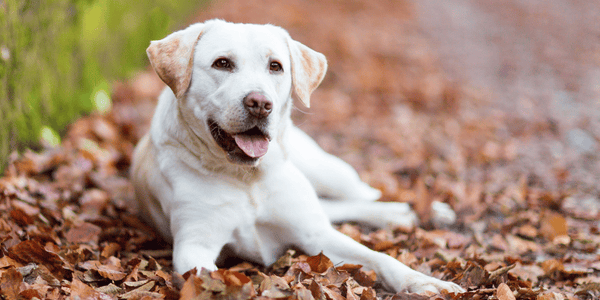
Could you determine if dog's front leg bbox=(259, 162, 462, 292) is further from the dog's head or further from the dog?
the dog's head

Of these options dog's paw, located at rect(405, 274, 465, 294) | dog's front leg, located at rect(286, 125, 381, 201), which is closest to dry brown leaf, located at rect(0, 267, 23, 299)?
dog's paw, located at rect(405, 274, 465, 294)

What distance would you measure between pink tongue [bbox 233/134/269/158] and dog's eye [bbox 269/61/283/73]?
1.28 ft

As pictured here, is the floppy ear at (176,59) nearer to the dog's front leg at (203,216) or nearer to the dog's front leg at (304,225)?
the dog's front leg at (203,216)

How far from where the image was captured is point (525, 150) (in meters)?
5.84

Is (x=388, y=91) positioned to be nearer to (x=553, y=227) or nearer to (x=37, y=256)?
(x=553, y=227)

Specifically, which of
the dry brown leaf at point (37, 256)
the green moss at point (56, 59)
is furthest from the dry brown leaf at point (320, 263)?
the green moss at point (56, 59)

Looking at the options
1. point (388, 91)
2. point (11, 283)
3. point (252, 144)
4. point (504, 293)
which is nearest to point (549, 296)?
point (504, 293)

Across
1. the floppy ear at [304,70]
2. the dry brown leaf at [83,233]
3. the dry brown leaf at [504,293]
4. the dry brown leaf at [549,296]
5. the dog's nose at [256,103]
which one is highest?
the floppy ear at [304,70]

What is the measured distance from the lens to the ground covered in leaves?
2.65 m

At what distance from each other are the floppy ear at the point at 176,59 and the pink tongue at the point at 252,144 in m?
0.40

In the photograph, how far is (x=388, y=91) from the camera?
7.97 meters

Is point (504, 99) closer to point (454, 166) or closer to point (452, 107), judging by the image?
point (452, 107)

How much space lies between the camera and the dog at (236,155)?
2.71 m

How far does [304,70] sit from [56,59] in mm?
2777
